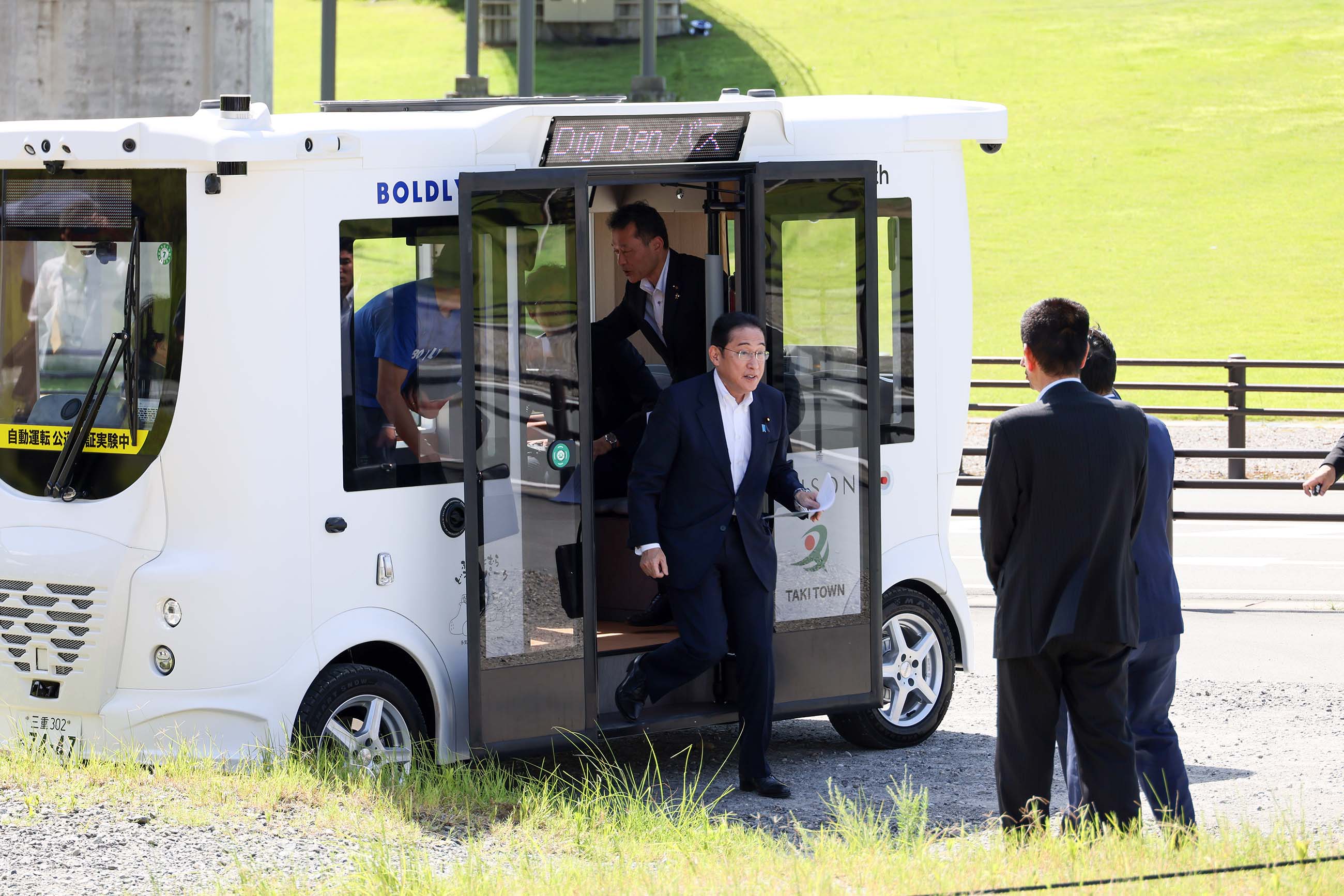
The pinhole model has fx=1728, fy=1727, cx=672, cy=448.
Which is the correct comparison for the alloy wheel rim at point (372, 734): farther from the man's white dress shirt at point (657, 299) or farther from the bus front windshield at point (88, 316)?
the man's white dress shirt at point (657, 299)

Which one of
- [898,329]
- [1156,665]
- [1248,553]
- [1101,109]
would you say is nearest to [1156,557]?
[1156,665]

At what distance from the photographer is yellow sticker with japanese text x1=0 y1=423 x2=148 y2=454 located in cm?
666

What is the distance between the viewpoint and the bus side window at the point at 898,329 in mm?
8305

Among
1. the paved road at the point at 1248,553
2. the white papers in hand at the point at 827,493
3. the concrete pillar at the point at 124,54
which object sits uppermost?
the concrete pillar at the point at 124,54

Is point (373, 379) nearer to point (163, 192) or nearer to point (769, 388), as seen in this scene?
point (163, 192)

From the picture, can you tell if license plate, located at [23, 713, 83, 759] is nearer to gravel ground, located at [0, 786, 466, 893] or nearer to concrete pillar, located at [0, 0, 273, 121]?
gravel ground, located at [0, 786, 466, 893]

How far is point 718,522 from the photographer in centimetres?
720

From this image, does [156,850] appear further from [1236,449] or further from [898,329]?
[1236,449]

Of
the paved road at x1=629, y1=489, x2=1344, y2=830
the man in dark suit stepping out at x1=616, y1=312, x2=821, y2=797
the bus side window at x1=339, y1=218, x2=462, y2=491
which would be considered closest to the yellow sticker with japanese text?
the bus side window at x1=339, y1=218, x2=462, y2=491

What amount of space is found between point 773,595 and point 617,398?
1341 mm

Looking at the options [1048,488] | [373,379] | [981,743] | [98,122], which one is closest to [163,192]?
[98,122]

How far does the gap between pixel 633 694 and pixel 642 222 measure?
2.31 meters

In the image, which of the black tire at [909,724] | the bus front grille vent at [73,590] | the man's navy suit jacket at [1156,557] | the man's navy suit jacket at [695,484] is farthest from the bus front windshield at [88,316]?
the man's navy suit jacket at [1156,557]

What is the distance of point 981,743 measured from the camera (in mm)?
8438
